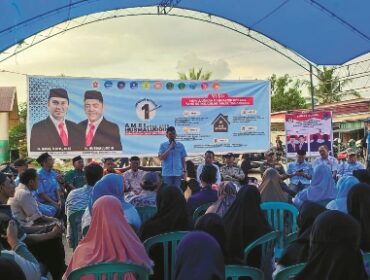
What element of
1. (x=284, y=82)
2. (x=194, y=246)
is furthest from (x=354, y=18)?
(x=284, y=82)

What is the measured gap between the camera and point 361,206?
3818mm

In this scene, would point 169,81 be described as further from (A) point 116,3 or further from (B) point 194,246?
(B) point 194,246

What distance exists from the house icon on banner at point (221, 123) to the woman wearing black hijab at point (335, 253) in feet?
26.0

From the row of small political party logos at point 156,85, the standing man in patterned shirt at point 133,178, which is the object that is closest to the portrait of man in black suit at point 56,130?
the row of small political party logos at point 156,85

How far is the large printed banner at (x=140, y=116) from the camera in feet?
30.5

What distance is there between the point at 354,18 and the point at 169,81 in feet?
12.0

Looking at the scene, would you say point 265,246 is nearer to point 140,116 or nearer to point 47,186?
point 47,186

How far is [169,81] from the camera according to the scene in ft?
32.9

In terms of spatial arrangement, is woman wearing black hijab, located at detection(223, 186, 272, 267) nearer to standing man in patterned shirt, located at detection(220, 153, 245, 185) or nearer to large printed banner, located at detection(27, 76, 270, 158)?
standing man in patterned shirt, located at detection(220, 153, 245, 185)

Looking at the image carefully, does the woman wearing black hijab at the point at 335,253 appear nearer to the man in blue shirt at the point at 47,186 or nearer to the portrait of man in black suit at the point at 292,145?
the man in blue shirt at the point at 47,186

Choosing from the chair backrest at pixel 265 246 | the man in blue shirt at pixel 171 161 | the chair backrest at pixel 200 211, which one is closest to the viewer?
the chair backrest at pixel 265 246

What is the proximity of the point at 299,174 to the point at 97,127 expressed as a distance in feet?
12.5

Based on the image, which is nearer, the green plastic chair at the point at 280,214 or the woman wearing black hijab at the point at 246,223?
the woman wearing black hijab at the point at 246,223

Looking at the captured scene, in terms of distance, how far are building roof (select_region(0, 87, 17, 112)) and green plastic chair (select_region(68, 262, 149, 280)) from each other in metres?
26.6
